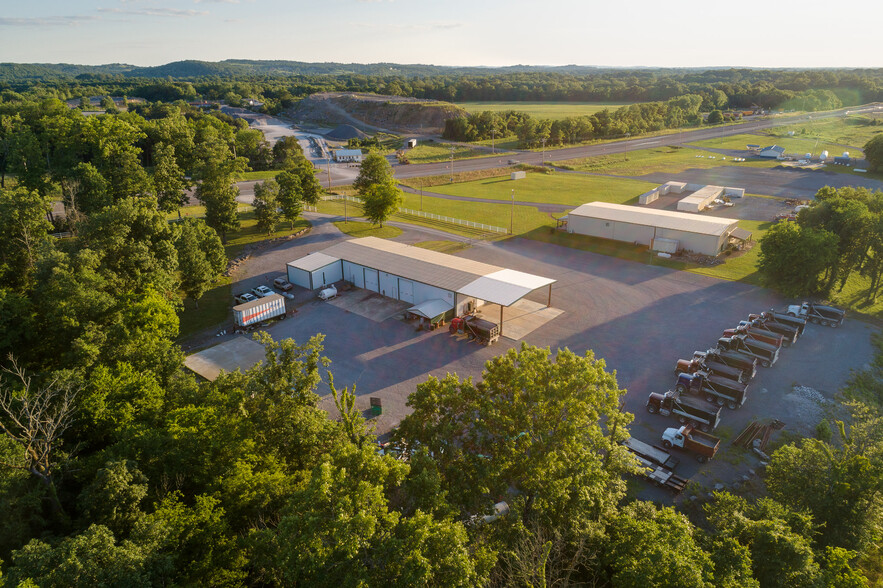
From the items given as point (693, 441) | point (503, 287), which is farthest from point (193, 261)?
point (693, 441)

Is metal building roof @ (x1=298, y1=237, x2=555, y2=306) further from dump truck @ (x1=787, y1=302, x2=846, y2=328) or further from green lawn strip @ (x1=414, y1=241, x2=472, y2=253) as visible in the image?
dump truck @ (x1=787, y1=302, x2=846, y2=328)

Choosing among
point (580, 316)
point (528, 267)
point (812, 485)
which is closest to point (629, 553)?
point (812, 485)

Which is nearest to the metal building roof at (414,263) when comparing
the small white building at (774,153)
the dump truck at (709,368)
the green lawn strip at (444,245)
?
the green lawn strip at (444,245)

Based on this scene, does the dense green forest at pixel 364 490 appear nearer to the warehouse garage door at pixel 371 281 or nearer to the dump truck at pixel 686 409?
the dump truck at pixel 686 409

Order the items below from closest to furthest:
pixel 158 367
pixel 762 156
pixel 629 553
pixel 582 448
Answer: pixel 629 553, pixel 582 448, pixel 158 367, pixel 762 156

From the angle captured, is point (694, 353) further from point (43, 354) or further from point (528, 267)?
point (43, 354)

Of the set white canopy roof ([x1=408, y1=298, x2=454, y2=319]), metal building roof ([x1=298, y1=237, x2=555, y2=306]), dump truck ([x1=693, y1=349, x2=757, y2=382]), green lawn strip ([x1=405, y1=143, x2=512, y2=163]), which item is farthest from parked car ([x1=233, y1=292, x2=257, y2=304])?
green lawn strip ([x1=405, y1=143, x2=512, y2=163])

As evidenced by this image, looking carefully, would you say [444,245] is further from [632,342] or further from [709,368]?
[709,368]
